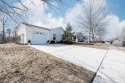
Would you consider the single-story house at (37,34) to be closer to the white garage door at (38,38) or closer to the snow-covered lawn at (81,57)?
the white garage door at (38,38)

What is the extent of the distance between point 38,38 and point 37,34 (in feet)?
2.34

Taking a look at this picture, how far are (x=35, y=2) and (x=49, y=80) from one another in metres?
2.77

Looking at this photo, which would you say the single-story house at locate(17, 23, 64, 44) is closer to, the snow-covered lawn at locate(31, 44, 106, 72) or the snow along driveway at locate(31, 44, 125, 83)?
the snow-covered lawn at locate(31, 44, 106, 72)

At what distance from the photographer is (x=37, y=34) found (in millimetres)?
20750

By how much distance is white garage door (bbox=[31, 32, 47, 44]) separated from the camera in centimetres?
2008

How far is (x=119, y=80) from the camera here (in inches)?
201

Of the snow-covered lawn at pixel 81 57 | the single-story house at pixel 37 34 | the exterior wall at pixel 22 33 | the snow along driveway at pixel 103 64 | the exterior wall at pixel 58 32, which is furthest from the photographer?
the exterior wall at pixel 58 32

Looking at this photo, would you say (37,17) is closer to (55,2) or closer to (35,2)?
(35,2)

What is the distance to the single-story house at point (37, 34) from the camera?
19125mm

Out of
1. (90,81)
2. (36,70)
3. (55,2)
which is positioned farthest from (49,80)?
(55,2)

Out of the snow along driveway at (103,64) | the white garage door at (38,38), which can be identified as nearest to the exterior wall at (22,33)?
the white garage door at (38,38)

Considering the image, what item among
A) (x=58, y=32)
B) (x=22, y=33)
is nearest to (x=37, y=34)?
(x=22, y=33)

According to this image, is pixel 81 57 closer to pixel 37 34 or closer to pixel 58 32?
pixel 37 34

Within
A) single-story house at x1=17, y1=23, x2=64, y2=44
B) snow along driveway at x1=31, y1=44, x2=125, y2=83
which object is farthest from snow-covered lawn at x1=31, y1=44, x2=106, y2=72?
single-story house at x1=17, y1=23, x2=64, y2=44
